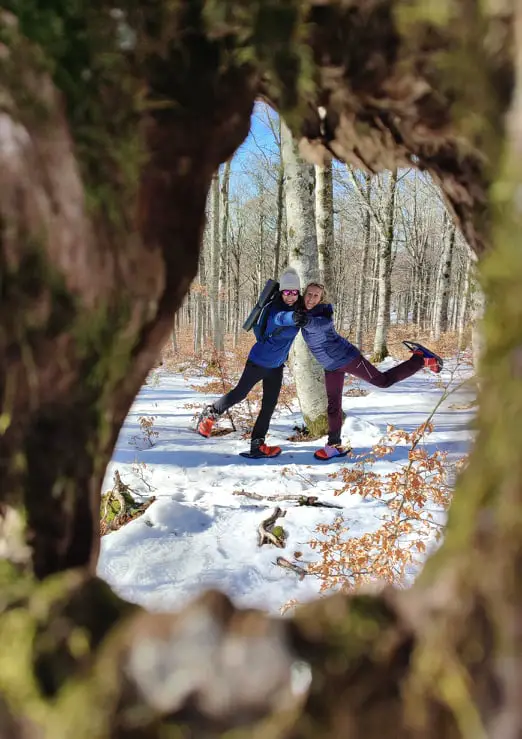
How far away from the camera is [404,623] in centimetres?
45

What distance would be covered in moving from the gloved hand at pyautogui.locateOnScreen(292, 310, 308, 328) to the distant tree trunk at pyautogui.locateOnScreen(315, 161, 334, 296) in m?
1.65

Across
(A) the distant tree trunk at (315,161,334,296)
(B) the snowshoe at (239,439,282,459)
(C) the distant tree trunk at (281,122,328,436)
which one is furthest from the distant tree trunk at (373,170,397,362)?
(B) the snowshoe at (239,439,282,459)

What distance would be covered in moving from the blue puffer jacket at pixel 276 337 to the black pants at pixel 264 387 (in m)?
0.08

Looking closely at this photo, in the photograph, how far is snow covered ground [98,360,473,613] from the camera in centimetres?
258

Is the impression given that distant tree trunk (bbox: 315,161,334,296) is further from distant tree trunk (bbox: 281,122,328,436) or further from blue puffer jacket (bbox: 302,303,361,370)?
blue puffer jacket (bbox: 302,303,361,370)

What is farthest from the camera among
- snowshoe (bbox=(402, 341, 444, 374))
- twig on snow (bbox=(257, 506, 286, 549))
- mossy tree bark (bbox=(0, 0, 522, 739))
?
snowshoe (bbox=(402, 341, 444, 374))

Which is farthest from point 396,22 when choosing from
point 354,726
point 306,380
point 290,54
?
point 306,380

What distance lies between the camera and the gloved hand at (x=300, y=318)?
160 inches

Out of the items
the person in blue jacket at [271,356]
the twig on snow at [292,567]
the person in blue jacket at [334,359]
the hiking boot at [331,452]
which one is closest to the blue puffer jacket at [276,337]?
the person in blue jacket at [271,356]

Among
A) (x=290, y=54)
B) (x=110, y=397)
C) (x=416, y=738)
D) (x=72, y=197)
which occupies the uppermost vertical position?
(x=290, y=54)

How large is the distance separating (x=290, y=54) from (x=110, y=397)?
0.61m

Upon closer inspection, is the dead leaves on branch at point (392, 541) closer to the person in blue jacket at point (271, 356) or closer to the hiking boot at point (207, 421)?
the person in blue jacket at point (271, 356)

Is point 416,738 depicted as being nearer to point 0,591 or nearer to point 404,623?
point 404,623

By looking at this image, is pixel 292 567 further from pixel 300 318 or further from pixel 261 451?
pixel 300 318
